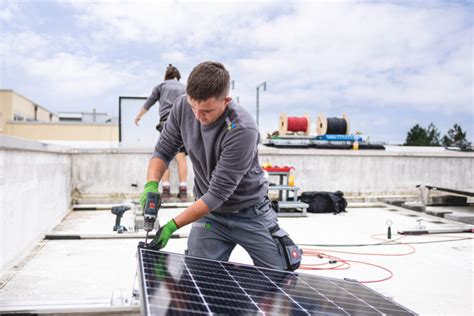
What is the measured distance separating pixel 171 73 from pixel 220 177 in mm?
5609

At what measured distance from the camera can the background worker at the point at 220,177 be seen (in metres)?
2.69

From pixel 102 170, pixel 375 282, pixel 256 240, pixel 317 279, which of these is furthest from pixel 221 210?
pixel 102 170

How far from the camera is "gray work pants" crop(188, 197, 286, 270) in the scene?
302cm

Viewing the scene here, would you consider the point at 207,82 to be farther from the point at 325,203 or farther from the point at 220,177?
the point at 325,203

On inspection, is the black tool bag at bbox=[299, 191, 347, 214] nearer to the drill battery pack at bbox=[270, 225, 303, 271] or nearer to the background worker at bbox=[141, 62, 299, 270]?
the background worker at bbox=[141, 62, 299, 270]

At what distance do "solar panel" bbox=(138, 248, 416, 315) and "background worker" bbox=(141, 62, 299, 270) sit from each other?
38 cm

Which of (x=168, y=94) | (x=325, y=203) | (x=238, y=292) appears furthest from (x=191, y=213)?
(x=325, y=203)

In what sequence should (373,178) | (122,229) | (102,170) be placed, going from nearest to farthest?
1. (122,229)
2. (102,170)
3. (373,178)

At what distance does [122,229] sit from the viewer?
592 cm

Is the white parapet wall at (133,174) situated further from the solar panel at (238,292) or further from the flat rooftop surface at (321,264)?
the solar panel at (238,292)

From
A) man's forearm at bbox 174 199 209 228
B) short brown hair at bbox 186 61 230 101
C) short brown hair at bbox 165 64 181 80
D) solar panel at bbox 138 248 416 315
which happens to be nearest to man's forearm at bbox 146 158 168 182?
man's forearm at bbox 174 199 209 228

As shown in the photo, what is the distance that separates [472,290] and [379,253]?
1.47 metres

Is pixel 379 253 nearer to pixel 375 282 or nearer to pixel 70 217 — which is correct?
pixel 375 282

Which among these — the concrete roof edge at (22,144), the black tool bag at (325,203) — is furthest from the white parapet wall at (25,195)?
the black tool bag at (325,203)
